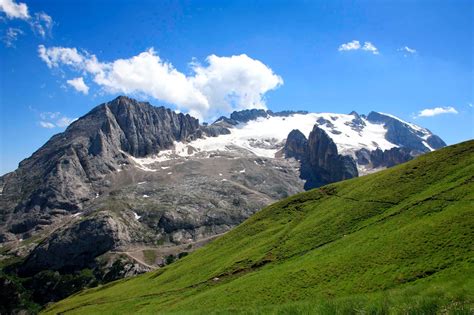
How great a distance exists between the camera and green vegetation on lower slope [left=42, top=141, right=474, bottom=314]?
4359 centimetres

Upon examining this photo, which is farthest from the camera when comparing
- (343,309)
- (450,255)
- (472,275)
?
(450,255)

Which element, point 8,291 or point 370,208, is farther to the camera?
point 8,291

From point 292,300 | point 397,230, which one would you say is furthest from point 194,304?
point 397,230

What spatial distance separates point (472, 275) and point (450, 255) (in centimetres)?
753

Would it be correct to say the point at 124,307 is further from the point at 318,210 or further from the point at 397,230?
the point at 397,230

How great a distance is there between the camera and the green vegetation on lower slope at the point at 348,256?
43.6 metres

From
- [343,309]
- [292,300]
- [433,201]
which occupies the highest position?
[433,201]

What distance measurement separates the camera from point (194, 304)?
67312 mm

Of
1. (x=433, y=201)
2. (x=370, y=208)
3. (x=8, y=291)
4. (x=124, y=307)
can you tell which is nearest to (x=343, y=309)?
(x=433, y=201)

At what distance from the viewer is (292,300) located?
180 ft

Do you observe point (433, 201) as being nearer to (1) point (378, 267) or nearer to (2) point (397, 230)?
(2) point (397, 230)

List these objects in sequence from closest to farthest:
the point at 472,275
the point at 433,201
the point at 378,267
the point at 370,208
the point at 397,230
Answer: the point at 472,275, the point at 378,267, the point at 397,230, the point at 433,201, the point at 370,208

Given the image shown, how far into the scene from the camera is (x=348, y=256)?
61750 mm

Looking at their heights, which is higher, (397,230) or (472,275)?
(397,230)
